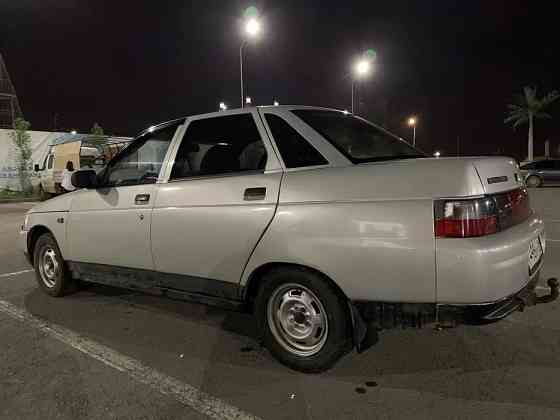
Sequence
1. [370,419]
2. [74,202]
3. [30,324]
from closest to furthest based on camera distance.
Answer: [370,419] < [30,324] < [74,202]

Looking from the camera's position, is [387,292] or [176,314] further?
[176,314]

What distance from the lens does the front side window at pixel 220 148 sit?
3.22 metres

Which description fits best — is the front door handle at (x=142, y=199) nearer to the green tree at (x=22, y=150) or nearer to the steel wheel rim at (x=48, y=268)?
the steel wheel rim at (x=48, y=268)

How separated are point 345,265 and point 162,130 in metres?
2.13

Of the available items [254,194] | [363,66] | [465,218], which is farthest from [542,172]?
[254,194]

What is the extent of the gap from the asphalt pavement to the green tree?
67.0 feet

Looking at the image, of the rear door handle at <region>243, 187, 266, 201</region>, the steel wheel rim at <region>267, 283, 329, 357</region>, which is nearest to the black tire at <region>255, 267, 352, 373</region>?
the steel wheel rim at <region>267, 283, 329, 357</region>

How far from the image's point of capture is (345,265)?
100 inches

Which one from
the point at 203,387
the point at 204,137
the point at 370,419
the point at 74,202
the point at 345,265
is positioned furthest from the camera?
the point at 74,202

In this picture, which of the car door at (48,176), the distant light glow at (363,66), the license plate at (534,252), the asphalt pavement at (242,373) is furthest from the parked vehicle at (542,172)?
the license plate at (534,252)

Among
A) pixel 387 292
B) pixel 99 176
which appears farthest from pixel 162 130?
pixel 387 292

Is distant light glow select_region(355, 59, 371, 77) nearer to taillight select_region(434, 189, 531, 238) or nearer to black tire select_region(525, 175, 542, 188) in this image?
black tire select_region(525, 175, 542, 188)

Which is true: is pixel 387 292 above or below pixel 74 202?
below

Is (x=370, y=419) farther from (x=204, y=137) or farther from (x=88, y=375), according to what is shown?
(x=204, y=137)
